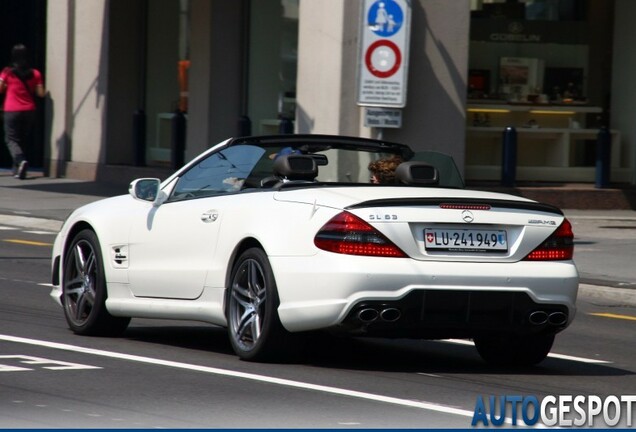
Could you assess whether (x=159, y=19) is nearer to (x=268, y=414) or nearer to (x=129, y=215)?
(x=129, y=215)

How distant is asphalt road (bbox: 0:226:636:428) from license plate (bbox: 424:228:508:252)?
0.74 metres

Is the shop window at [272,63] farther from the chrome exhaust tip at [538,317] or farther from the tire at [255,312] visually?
the chrome exhaust tip at [538,317]

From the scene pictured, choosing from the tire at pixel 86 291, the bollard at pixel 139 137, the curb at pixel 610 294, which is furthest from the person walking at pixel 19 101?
the tire at pixel 86 291

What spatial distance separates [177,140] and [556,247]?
1754cm

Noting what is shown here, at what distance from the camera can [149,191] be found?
994 cm

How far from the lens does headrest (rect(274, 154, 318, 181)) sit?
29.9 ft

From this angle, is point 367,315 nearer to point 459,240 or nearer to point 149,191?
point 459,240

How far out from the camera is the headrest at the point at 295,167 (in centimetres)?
912

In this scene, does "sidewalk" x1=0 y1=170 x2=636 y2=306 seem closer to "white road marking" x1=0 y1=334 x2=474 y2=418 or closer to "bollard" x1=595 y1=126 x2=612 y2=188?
"bollard" x1=595 y1=126 x2=612 y2=188

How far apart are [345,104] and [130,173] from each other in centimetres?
586

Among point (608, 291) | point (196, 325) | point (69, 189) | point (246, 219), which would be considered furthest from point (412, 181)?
point (69, 189)

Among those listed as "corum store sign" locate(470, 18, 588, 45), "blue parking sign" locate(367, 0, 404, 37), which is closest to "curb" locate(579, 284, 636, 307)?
"blue parking sign" locate(367, 0, 404, 37)

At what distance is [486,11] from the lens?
76.8ft

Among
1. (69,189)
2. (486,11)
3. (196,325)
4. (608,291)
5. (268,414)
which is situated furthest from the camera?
(69,189)
